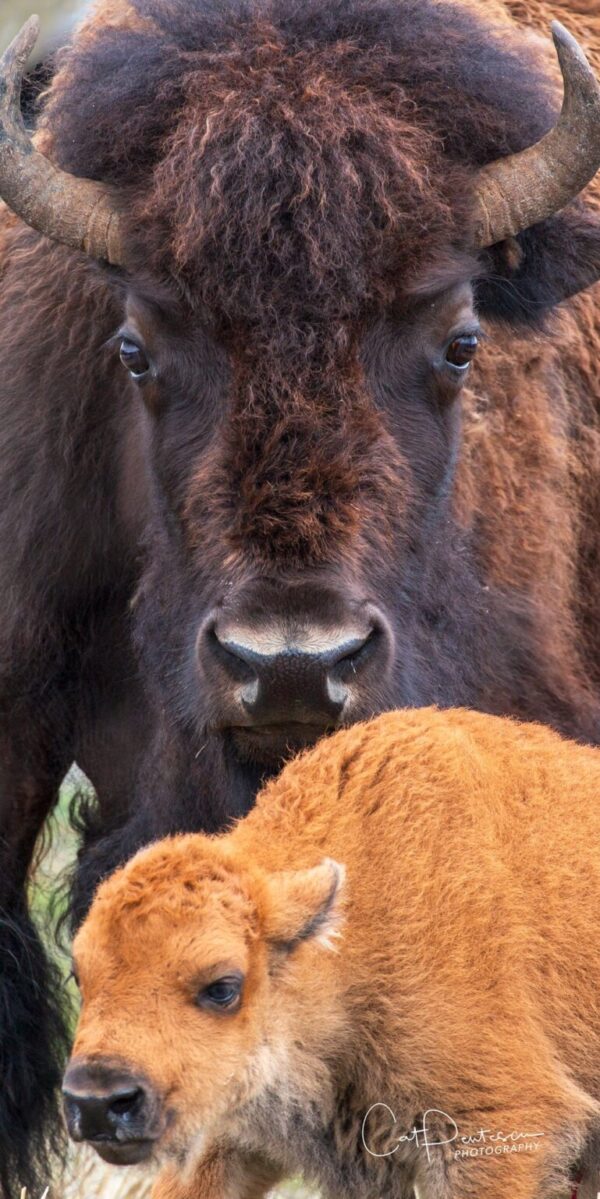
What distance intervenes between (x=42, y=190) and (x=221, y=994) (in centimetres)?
259

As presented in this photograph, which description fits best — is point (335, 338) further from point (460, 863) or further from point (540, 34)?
point (540, 34)

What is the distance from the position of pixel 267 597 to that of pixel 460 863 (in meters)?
0.92

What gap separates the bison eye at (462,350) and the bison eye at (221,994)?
227 cm

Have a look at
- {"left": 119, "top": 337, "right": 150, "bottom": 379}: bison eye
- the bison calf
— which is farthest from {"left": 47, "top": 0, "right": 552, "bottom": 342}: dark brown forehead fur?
the bison calf

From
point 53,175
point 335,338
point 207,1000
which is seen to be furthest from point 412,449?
→ point 207,1000

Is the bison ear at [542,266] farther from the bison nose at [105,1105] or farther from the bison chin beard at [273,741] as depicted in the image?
the bison nose at [105,1105]

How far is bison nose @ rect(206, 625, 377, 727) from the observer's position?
4312 mm

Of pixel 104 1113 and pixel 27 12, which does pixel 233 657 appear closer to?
pixel 104 1113

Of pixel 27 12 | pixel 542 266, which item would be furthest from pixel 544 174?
pixel 27 12

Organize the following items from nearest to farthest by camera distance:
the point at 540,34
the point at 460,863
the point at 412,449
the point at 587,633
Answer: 1. the point at 460,863
2. the point at 412,449
3. the point at 587,633
4. the point at 540,34

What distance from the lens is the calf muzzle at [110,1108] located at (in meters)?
3.24

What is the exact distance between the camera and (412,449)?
5062 mm

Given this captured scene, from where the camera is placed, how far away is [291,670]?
431cm

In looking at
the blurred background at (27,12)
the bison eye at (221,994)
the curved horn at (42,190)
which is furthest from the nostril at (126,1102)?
the blurred background at (27,12)
